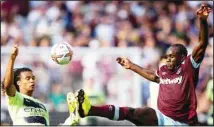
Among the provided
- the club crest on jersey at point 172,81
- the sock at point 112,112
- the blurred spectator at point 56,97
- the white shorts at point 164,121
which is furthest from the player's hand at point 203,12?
the blurred spectator at point 56,97

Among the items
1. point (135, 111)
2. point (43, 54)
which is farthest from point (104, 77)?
point (135, 111)

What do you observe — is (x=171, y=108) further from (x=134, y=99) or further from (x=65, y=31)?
(x=65, y=31)

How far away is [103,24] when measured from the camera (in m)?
20.8

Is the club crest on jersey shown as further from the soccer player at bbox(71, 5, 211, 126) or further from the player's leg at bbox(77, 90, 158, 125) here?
the player's leg at bbox(77, 90, 158, 125)

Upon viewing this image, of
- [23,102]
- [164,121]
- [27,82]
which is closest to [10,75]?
[23,102]

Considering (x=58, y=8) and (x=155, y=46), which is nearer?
(x=155, y=46)

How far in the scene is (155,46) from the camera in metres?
19.6

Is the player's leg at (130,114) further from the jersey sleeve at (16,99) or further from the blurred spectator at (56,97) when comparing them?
Answer: the blurred spectator at (56,97)

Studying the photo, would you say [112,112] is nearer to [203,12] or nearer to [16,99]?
[16,99]

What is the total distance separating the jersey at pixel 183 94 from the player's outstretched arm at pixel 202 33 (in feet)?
0.43

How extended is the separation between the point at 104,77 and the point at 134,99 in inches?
37.3

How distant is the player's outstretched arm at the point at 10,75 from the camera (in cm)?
959

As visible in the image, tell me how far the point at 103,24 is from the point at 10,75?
36.9 ft

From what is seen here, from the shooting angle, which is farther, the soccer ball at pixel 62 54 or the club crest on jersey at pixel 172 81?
the soccer ball at pixel 62 54
